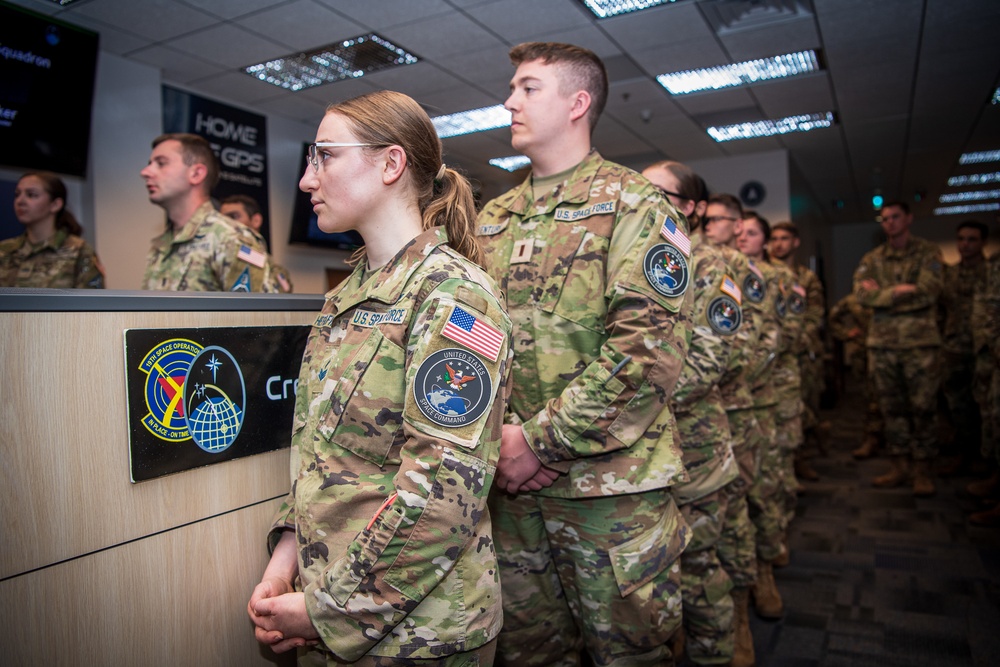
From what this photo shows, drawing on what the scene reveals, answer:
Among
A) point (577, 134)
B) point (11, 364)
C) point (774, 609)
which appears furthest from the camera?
point (774, 609)

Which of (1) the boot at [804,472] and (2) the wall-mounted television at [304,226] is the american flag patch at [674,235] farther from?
(2) the wall-mounted television at [304,226]

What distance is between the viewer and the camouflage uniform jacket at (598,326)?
51.9 inches

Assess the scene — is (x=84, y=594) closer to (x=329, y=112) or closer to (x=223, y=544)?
(x=223, y=544)

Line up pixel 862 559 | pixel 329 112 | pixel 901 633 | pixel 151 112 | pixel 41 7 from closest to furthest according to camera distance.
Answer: pixel 329 112, pixel 901 633, pixel 862 559, pixel 41 7, pixel 151 112

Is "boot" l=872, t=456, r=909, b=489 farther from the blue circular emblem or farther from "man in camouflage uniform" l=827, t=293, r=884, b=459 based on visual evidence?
the blue circular emblem

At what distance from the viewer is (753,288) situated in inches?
114

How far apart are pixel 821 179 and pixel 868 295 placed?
5.45 m

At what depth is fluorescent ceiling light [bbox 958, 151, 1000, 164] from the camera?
7795 millimetres

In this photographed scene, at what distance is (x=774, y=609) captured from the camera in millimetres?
2531

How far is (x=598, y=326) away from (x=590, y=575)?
52cm

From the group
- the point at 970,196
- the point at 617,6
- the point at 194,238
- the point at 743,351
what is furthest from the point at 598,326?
the point at 970,196

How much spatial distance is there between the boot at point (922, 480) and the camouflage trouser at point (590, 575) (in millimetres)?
3369

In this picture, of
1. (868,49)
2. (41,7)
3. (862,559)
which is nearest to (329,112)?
(862,559)

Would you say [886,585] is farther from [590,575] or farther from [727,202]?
[590,575]
